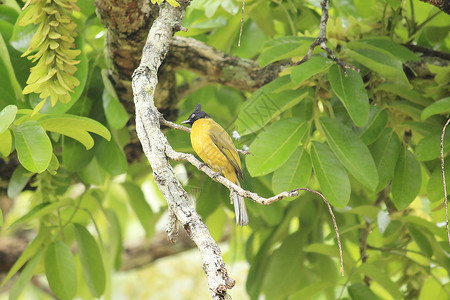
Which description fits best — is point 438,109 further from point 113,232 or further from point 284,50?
point 113,232

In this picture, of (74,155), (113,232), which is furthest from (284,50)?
(113,232)

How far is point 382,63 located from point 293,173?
29cm

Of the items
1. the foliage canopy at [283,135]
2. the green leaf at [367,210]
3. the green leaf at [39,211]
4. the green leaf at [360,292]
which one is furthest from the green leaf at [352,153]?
the green leaf at [39,211]

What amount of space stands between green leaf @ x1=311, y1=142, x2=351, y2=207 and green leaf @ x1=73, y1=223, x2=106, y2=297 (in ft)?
1.95

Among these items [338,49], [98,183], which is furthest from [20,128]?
[338,49]

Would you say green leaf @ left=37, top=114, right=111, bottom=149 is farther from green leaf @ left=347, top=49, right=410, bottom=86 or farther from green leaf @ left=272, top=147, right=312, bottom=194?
green leaf @ left=347, top=49, right=410, bottom=86

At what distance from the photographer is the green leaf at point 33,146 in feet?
2.75

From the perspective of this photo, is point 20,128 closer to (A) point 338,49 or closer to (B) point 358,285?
(A) point 338,49

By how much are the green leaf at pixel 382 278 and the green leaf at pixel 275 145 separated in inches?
17.7

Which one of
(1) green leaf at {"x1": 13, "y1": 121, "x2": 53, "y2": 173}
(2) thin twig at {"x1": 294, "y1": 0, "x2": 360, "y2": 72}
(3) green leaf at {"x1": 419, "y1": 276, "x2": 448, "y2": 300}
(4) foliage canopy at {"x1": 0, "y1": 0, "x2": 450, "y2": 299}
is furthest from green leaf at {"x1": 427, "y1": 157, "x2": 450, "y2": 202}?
(1) green leaf at {"x1": 13, "y1": 121, "x2": 53, "y2": 173}

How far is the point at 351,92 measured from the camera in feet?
3.23

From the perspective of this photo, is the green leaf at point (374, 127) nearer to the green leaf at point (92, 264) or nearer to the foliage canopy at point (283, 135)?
the foliage canopy at point (283, 135)

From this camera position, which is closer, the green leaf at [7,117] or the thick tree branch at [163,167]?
the thick tree branch at [163,167]

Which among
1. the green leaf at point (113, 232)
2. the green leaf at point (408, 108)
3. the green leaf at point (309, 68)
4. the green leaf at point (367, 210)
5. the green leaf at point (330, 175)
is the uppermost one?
the green leaf at point (309, 68)
